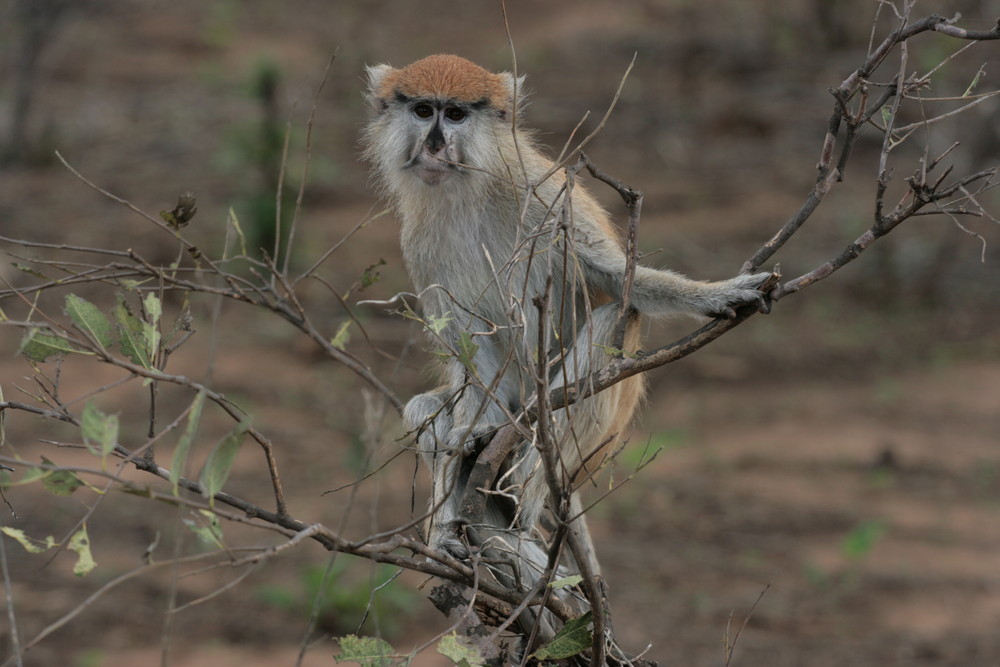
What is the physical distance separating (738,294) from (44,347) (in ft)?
5.45

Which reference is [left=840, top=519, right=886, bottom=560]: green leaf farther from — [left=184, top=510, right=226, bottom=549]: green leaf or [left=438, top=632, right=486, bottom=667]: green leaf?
[left=184, top=510, right=226, bottom=549]: green leaf

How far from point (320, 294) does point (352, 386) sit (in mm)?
1064

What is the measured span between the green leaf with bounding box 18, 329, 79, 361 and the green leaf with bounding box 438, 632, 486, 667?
90cm

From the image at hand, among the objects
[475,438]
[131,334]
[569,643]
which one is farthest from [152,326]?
[475,438]

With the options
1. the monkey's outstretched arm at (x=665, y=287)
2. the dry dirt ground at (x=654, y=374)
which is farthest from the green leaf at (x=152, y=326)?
the monkey's outstretched arm at (x=665, y=287)

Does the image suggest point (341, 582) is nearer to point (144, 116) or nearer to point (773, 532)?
point (773, 532)

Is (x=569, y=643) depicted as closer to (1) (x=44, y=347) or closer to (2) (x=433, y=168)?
(1) (x=44, y=347)

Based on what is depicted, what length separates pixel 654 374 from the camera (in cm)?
800

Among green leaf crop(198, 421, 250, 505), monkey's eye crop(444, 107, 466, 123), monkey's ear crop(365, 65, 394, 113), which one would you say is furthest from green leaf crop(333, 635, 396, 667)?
monkey's ear crop(365, 65, 394, 113)

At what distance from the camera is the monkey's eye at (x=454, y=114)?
3835 millimetres

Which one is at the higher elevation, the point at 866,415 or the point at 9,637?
the point at 866,415

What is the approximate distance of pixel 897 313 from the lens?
8633 mm

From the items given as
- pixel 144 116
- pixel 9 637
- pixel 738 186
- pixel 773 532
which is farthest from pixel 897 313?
pixel 144 116

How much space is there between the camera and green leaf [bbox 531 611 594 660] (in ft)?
7.95
